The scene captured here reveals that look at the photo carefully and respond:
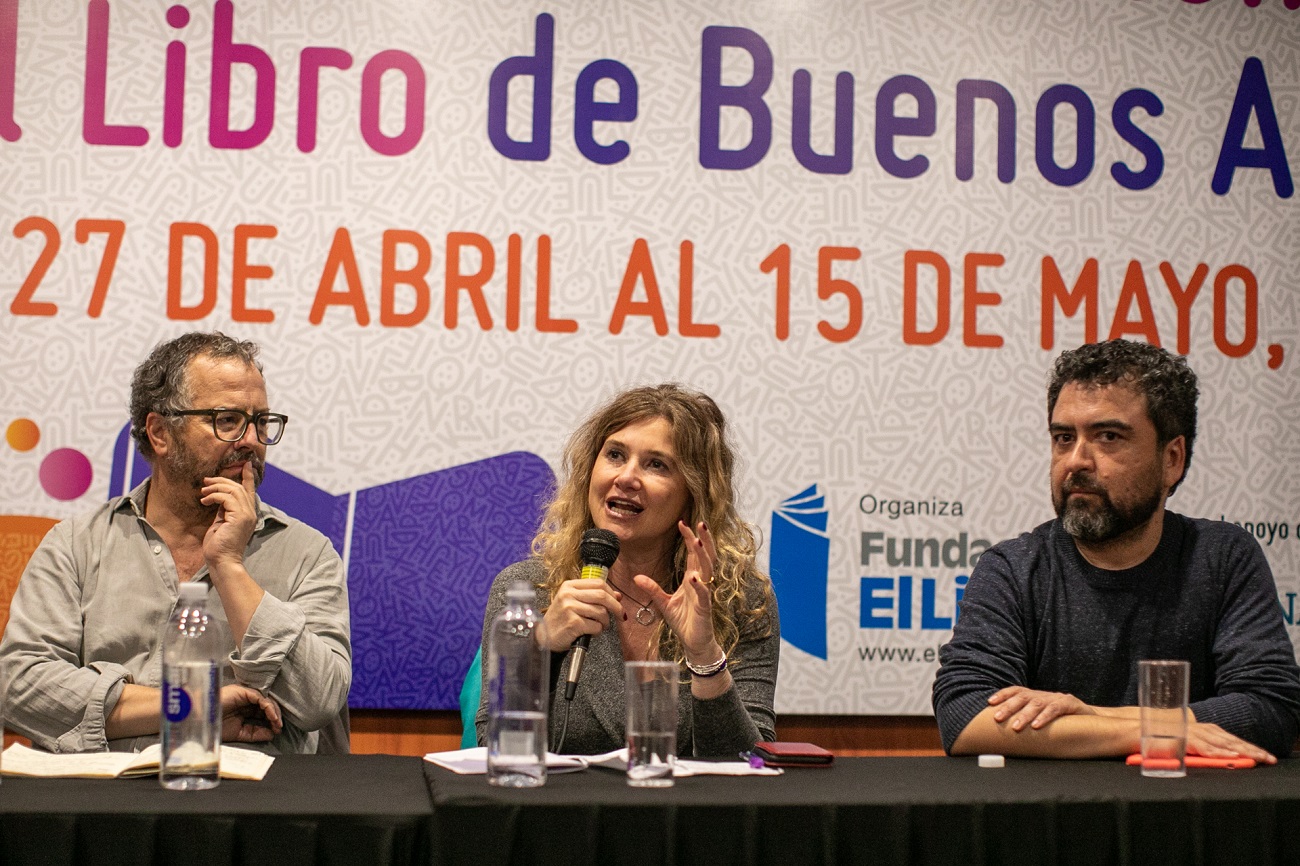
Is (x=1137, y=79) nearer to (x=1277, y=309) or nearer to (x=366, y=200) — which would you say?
(x=1277, y=309)

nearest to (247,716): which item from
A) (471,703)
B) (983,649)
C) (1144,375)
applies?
(471,703)

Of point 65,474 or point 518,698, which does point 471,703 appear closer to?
point 518,698

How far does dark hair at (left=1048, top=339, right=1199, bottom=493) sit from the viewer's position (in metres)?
2.55

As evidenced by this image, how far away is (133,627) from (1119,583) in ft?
6.22

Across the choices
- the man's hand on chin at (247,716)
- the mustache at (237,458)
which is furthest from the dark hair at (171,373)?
the man's hand on chin at (247,716)

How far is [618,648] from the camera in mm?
2504

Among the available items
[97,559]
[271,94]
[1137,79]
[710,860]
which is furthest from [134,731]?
[1137,79]

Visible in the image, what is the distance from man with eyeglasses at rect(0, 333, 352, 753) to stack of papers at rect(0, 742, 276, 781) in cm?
46

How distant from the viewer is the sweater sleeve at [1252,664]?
7.32 feet

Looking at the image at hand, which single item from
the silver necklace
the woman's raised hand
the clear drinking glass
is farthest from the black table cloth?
the clear drinking glass

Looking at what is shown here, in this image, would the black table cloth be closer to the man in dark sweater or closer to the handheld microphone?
the handheld microphone

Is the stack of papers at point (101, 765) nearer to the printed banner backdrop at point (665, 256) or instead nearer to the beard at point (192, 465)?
the beard at point (192, 465)

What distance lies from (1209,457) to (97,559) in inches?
106

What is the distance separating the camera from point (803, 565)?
3344 millimetres
